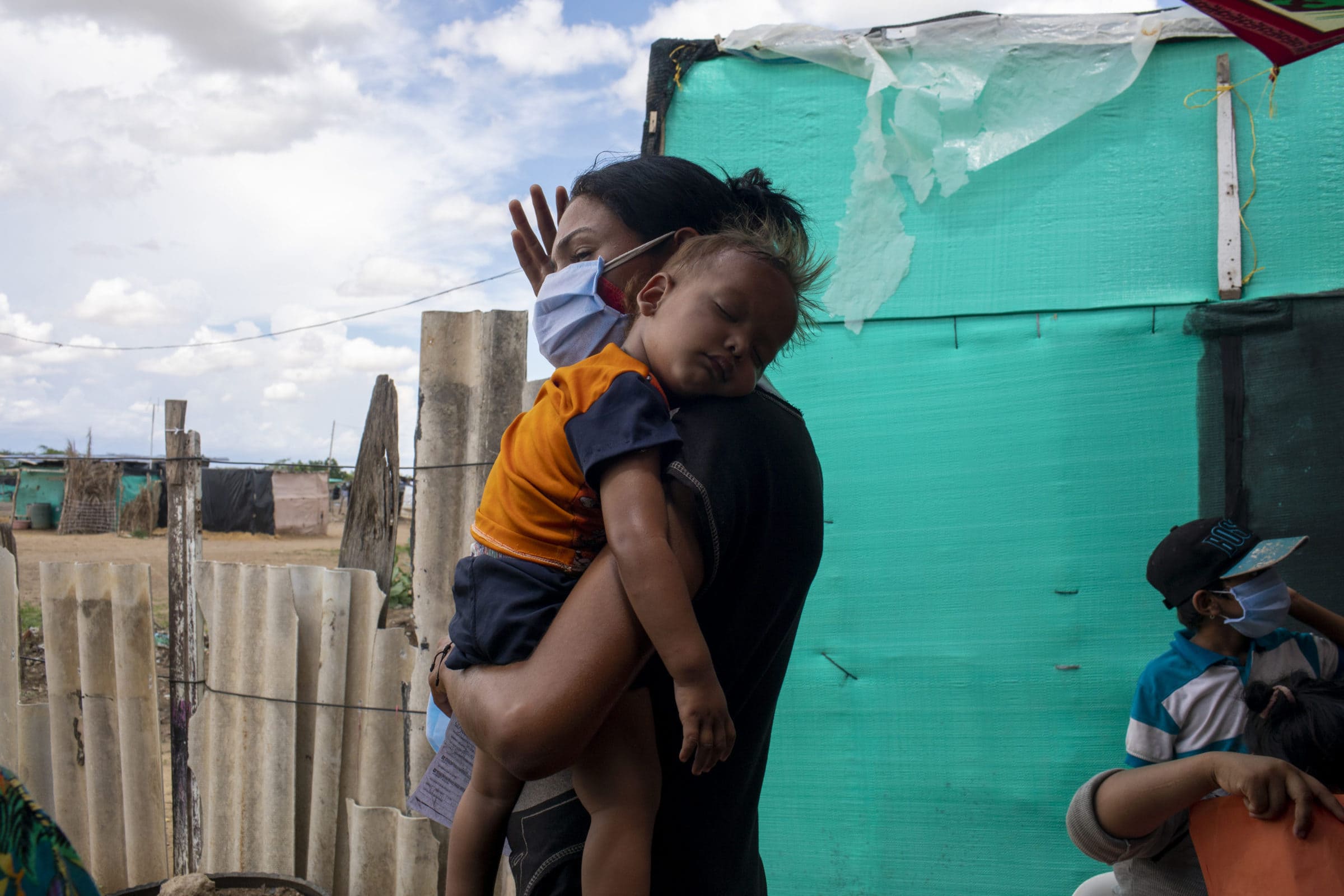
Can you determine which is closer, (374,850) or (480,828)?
(480,828)

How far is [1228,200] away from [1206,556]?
1457 millimetres

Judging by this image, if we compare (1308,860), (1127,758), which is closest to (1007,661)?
(1127,758)

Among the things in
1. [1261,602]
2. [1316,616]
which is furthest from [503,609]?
[1316,616]

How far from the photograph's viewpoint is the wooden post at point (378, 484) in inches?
142

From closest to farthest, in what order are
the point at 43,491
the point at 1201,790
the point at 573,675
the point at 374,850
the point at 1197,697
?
the point at 573,675, the point at 1201,790, the point at 1197,697, the point at 374,850, the point at 43,491

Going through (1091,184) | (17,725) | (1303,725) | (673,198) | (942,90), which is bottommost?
(17,725)

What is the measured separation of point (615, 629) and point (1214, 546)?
202cm

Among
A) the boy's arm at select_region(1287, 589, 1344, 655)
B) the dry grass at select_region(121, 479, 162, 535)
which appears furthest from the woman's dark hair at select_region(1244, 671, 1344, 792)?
the dry grass at select_region(121, 479, 162, 535)

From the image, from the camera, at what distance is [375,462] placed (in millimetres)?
3604

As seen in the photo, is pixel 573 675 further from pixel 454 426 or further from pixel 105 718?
pixel 105 718

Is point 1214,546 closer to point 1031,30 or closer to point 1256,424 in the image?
point 1256,424

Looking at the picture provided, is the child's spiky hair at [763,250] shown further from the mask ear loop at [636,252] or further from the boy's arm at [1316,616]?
the boy's arm at [1316,616]

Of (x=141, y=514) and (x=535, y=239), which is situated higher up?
(x=535, y=239)

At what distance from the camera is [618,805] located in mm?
1156
